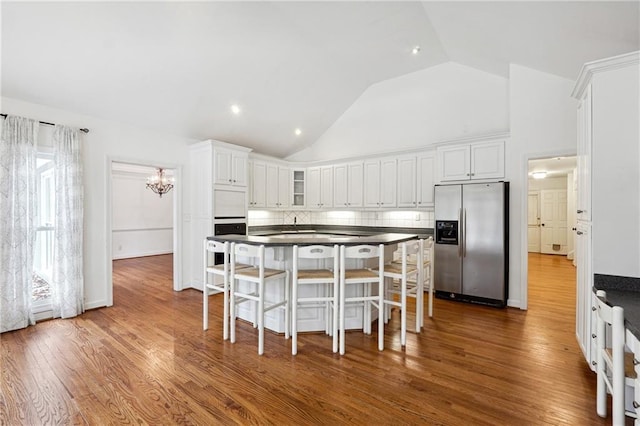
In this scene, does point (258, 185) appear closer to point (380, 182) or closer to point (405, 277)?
point (380, 182)

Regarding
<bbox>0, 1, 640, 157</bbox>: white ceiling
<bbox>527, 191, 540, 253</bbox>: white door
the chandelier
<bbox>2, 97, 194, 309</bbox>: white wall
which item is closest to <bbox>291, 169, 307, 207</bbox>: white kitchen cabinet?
<bbox>0, 1, 640, 157</bbox>: white ceiling

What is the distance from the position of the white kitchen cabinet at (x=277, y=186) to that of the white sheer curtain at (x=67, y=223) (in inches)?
120

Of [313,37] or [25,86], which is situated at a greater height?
[313,37]

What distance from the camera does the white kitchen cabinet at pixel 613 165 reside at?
2.07m

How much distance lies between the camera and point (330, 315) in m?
3.24

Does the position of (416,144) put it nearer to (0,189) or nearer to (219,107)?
(219,107)

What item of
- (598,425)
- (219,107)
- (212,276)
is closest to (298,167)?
(219,107)

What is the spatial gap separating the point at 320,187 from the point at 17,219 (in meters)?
4.61

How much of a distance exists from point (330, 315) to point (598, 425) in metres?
2.14

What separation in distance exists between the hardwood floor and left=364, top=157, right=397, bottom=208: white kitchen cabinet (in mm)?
2382

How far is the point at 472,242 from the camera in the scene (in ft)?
14.0

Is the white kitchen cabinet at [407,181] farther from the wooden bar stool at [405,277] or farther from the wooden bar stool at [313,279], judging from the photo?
the wooden bar stool at [313,279]

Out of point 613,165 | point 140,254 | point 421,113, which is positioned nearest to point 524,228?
point 613,165

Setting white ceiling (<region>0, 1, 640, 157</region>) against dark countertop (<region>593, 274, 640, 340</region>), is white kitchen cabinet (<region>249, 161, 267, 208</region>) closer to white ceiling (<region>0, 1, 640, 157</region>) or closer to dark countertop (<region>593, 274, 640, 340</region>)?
white ceiling (<region>0, 1, 640, 157</region>)
